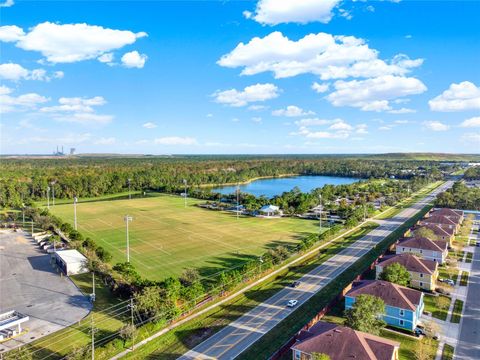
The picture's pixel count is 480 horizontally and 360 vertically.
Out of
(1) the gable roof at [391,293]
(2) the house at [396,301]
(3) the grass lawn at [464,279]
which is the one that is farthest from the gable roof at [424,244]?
(1) the gable roof at [391,293]

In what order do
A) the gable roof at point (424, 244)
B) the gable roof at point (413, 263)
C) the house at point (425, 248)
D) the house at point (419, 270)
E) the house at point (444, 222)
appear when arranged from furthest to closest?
the house at point (444, 222) → the gable roof at point (424, 244) → the house at point (425, 248) → the gable roof at point (413, 263) → the house at point (419, 270)

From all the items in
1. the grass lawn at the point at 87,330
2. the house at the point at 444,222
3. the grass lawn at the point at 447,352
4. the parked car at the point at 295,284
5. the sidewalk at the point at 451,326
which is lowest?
the grass lawn at the point at 87,330

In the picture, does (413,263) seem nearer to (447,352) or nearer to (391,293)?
(391,293)

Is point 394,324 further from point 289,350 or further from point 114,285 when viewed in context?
point 114,285

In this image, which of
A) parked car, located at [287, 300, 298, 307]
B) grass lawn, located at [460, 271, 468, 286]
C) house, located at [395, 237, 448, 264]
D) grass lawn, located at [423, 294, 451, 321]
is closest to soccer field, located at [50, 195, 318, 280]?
parked car, located at [287, 300, 298, 307]

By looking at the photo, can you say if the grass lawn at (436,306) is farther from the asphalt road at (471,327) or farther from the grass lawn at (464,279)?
the grass lawn at (464,279)

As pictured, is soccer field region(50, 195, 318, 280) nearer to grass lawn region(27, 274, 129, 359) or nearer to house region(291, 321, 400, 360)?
grass lawn region(27, 274, 129, 359)
